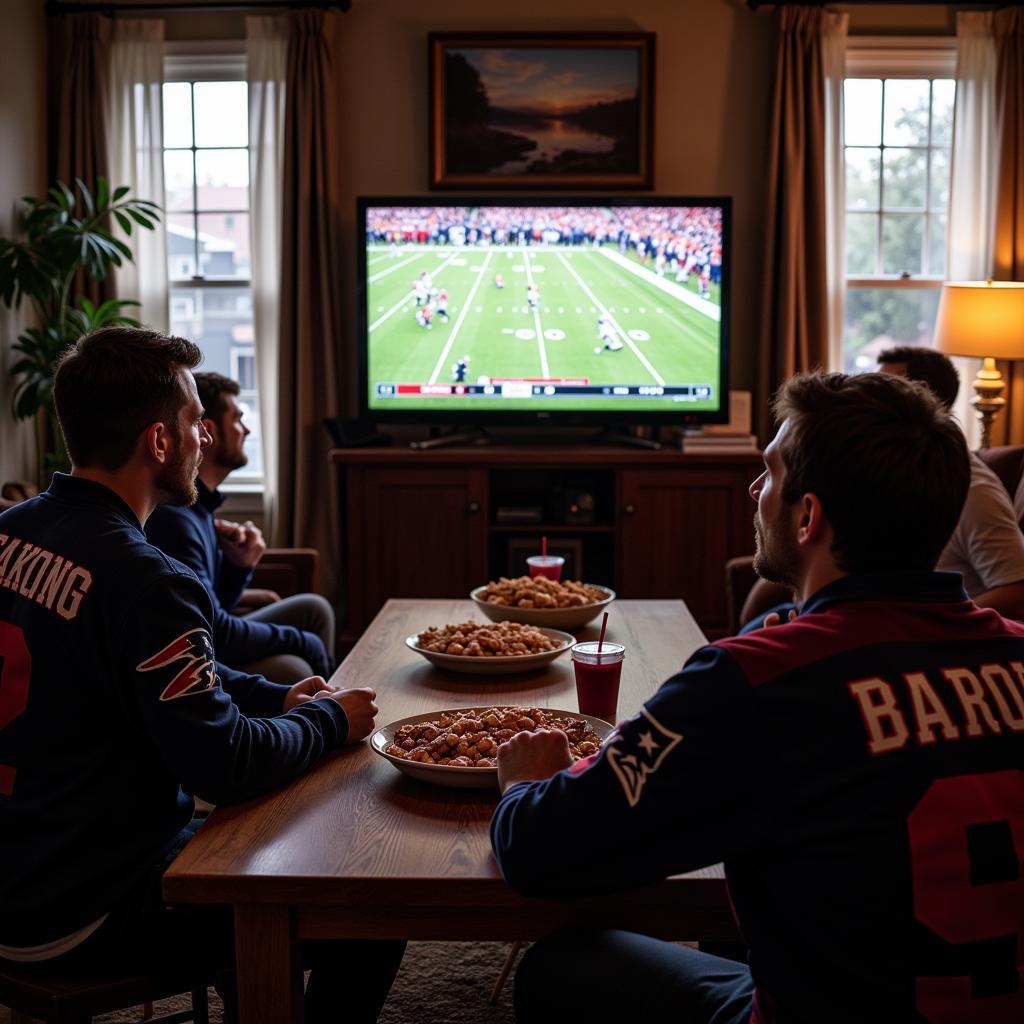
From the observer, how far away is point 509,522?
4562 millimetres

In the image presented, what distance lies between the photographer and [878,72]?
478cm

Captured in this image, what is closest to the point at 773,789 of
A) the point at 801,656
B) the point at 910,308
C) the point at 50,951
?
the point at 801,656

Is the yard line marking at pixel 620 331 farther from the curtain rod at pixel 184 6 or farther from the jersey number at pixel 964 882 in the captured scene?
the jersey number at pixel 964 882

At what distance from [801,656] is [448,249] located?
3758mm

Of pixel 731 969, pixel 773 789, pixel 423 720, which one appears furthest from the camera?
pixel 423 720

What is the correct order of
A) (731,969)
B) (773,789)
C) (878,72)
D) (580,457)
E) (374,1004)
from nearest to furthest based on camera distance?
(773,789) < (731,969) < (374,1004) < (580,457) < (878,72)

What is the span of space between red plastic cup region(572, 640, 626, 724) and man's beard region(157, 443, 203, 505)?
62 cm

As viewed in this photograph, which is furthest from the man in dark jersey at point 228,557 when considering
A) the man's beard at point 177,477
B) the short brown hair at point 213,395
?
the man's beard at point 177,477

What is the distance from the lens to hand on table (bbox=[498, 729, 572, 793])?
136 centimetres

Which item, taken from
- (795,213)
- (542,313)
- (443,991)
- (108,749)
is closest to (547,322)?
(542,313)

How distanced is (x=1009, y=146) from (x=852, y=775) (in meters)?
4.30

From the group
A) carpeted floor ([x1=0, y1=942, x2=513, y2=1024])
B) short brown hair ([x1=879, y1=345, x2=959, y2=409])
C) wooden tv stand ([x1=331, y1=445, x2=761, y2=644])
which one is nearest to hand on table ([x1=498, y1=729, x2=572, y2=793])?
carpeted floor ([x1=0, y1=942, x2=513, y2=1024])

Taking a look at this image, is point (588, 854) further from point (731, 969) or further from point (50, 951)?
point (50, 951)

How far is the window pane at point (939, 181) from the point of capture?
4.89 metres
